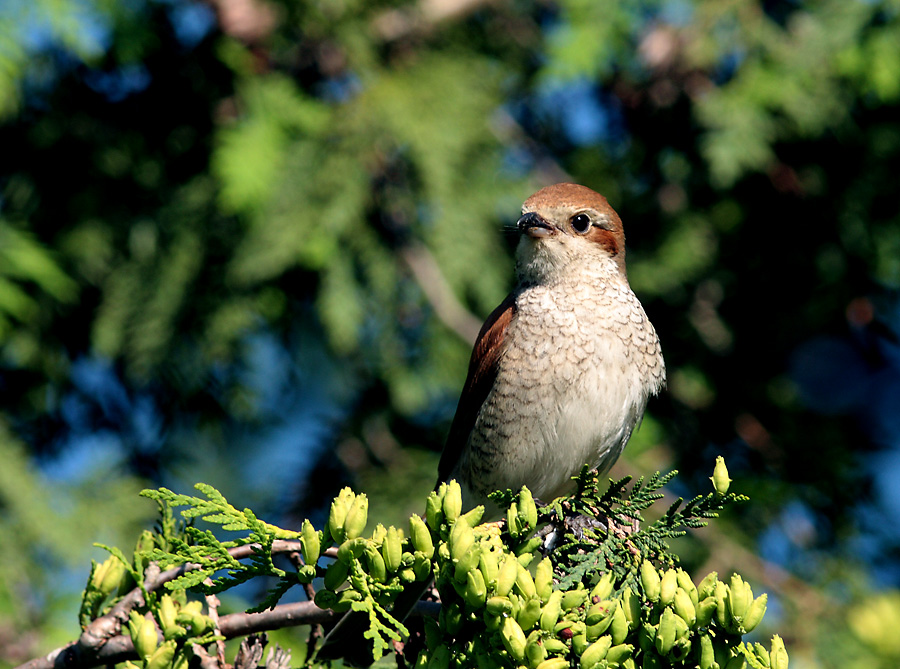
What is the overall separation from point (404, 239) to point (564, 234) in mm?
946

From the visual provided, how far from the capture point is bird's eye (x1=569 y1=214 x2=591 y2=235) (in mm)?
3602

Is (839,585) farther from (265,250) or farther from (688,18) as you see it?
(265,250)

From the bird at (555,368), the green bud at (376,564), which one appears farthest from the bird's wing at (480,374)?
the green bud at (376,564)

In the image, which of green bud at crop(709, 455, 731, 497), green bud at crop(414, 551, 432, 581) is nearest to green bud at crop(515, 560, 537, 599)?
green bud at crop(414, 551, 432, 581)

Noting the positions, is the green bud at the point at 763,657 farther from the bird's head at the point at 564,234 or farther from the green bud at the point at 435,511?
the bird's head at the point at 564,234

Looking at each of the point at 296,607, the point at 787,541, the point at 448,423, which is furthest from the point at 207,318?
the point at 787,541

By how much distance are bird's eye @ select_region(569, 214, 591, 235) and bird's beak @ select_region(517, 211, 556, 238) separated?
12cm

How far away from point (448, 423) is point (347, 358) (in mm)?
638

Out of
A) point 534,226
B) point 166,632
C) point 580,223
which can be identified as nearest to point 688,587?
point 166,632

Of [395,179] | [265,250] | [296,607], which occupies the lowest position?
[296,607]

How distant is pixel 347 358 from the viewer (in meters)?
4.59

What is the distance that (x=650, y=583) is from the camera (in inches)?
69.5

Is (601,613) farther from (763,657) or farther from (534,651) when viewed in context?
(763,657)

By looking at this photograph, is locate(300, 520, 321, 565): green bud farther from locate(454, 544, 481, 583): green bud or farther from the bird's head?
the bird's head
